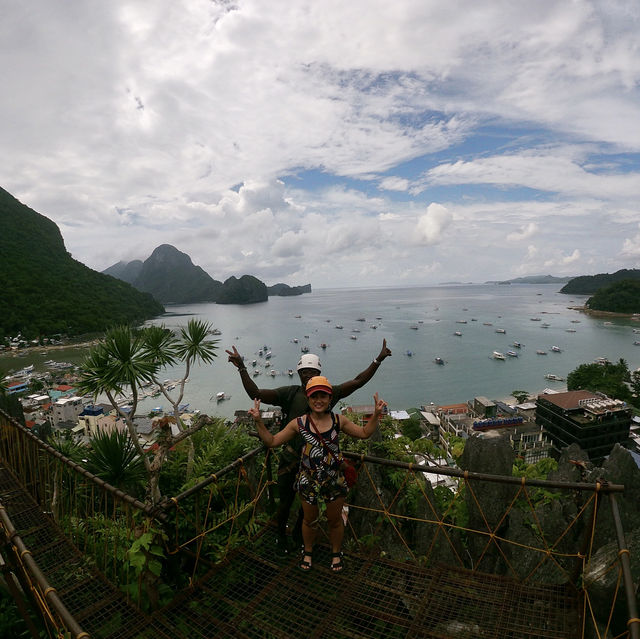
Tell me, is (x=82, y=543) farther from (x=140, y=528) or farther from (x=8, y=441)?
(x=8, y=441)

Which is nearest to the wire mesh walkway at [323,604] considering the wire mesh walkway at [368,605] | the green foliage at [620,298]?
the wire mesh walkway at [368,605]

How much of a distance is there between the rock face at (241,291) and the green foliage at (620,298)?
121 meters

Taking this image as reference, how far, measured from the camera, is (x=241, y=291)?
158875mm

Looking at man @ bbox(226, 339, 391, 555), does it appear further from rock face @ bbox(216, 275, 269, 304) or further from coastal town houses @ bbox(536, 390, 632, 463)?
rock face @ bbox(216, 275, 269, 304)

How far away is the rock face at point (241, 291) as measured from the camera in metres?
159

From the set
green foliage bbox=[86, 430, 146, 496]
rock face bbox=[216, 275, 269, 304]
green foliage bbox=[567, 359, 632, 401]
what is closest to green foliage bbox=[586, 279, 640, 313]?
green foliage bbox=[567, 359, 632, 401]

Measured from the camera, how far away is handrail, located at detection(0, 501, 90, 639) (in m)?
1.50

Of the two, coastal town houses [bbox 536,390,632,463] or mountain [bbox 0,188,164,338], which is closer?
coastal town houses [bbox 536,390,632,463]

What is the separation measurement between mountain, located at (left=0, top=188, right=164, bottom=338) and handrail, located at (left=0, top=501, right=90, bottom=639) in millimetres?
55706

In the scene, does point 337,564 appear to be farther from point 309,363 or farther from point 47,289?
point 47,289

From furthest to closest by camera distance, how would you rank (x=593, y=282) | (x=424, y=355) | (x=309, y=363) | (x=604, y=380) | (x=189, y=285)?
(x=189, y=285) → (x=593, y=282) → (x=424, y=355) → (x=604, y=380) → (x=309, y=363)

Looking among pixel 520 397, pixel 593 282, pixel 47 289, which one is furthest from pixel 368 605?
pixel 593 282

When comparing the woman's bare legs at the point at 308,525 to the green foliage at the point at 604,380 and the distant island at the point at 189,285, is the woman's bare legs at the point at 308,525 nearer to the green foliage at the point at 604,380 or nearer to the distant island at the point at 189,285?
the green foliage at the point at 604,380

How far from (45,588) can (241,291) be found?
16113 centimetres
